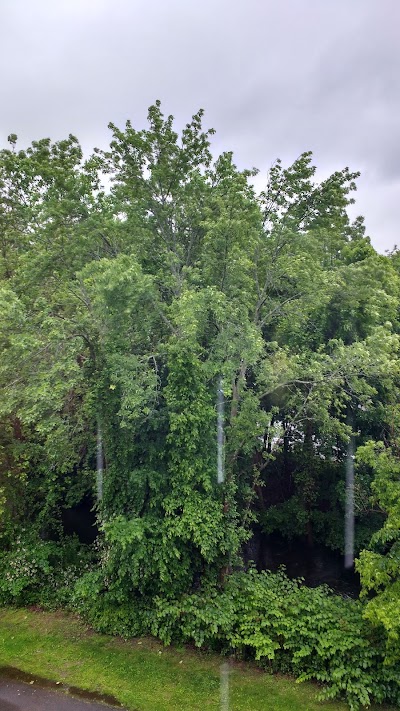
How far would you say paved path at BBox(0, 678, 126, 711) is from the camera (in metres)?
6.51

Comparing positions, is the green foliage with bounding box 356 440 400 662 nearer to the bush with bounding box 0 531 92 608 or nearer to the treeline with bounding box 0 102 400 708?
the treeline with bounding box 0 102 400 708

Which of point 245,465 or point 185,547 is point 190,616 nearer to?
point 185,547

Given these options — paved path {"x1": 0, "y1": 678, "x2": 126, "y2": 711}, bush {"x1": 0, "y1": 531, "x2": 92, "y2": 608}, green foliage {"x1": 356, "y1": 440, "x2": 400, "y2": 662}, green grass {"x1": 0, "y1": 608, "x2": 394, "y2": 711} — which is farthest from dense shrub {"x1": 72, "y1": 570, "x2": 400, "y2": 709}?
paved path {"x1": 0, "y1": 678, "x2": 126, "y2": 711}

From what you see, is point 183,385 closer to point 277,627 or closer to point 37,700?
point 277,627

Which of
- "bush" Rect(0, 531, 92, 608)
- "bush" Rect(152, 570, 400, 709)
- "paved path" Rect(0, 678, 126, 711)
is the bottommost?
"paved path" Rect(0, 678, 126, 711)

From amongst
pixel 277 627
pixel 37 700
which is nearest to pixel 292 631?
pixel 277 627

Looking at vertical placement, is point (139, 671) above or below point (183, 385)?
below

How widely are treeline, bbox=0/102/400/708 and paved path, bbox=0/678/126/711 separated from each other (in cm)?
163

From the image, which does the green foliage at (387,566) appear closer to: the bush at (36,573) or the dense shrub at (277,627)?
the dense shrub at (277,627)

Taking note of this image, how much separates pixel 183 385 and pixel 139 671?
15.5 feet

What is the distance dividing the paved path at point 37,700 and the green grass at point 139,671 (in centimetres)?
30

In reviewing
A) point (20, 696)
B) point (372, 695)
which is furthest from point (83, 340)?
point (372, 695)

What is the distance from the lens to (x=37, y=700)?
6.69m

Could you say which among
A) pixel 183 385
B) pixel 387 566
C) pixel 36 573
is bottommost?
pixel 36 573
